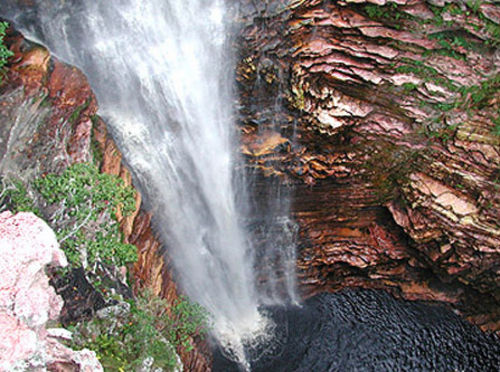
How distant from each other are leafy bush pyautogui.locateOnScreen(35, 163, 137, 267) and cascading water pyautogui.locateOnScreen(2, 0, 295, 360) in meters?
2.90

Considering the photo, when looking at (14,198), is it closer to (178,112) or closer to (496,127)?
(178,112)

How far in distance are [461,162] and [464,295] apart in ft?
17.4

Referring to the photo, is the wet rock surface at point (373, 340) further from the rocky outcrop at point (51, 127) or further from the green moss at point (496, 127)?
the green moss at point (496, 127)

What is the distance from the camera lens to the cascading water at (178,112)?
36.7 feet

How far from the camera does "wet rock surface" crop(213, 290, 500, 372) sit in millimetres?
12633

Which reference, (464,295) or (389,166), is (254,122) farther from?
(464,295)

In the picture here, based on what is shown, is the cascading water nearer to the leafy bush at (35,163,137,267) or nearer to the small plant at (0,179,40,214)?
the leafy bush at (35,163,137,267)

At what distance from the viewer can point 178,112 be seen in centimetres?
1224

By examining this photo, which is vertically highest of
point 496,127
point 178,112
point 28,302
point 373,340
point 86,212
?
point 178,112

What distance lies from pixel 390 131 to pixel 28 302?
1037cm

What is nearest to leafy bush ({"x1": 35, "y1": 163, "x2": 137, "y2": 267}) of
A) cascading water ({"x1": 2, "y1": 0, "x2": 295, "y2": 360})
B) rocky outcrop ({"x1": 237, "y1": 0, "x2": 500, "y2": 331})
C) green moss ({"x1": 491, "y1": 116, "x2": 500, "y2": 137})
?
cascading water ({"x1": 2, "y1": 0, "x2": 295, "y2": 360})

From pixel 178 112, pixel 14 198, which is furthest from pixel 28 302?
pixel 178 112

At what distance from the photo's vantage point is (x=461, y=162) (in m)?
11.5

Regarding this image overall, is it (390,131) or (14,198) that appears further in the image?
(390,131)
